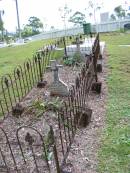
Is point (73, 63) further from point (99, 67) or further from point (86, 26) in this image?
point (86, 26)

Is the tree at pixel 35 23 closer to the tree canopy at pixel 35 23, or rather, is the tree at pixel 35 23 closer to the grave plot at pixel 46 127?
the tree canopy at pixel 35 23

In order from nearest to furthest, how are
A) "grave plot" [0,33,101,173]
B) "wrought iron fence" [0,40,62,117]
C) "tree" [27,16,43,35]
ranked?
1. "grave plot" [0,33,101,173]
2. "wrought iron fence" [0,40,62,117]
3. "tree" [27,16,43,35]

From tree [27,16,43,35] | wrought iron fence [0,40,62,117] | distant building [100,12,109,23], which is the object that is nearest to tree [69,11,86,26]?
distant building [100,12,109,23]

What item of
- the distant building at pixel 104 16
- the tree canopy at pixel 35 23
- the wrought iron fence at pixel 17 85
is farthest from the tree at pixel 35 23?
the wrought iron fence at pixel 17 85

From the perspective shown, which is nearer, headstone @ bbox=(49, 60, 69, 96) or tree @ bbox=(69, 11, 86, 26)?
headstone @ bbox=(49, 60, 69, 96)

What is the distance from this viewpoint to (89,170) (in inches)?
126

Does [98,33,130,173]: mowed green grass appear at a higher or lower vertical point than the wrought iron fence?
lower

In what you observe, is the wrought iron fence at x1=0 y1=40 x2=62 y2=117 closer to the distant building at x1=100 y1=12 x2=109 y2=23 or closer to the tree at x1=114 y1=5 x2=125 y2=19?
the distant building at x1=100 y1=12 x2=109 y2=23

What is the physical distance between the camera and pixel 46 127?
422 cm

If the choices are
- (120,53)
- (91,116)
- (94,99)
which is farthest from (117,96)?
(120,53)

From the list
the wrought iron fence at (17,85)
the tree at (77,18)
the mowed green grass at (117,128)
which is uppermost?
the tree at (77,18)

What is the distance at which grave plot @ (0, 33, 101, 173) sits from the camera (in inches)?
126

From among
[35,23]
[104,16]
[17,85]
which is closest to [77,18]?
[104,16]

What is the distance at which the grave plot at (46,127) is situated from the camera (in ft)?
Result: 10.5
